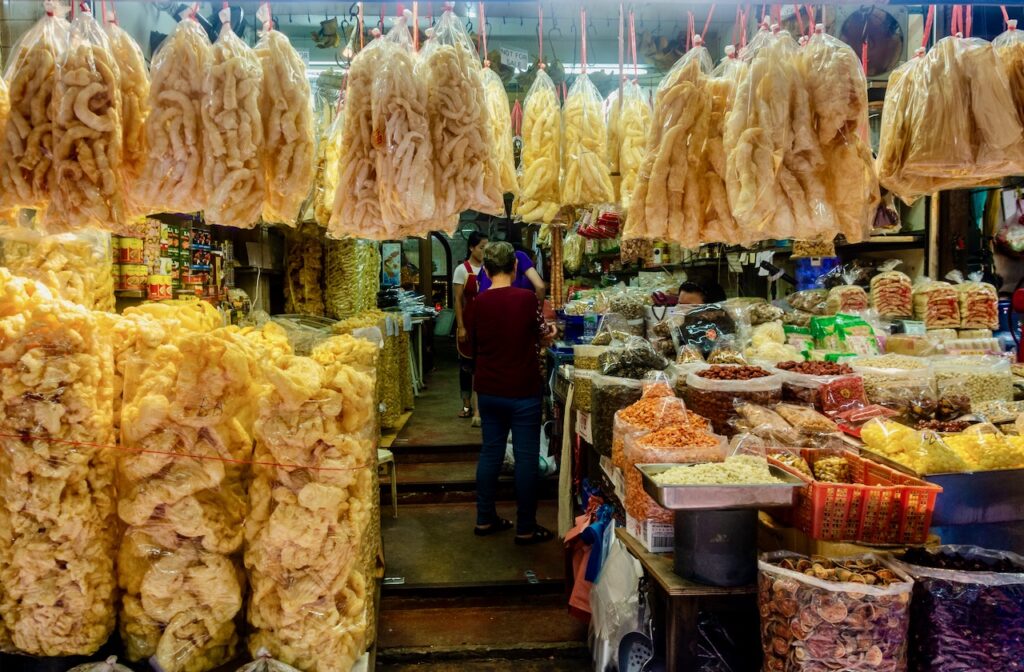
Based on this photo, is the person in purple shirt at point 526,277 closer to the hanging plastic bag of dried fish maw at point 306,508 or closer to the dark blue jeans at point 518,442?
the dark blue jeans at point 518,442

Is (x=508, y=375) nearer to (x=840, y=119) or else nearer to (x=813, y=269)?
(x=840, y=119)

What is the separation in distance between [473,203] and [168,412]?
845 millimetres

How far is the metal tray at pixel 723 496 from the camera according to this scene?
1.87 metres

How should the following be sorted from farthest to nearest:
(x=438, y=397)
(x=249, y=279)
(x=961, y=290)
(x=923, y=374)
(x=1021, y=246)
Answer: (x=438, y=397) < (x=249, y=279) < (x=1021, y=246) < (x=961, y=290) < (x=923, y=374)

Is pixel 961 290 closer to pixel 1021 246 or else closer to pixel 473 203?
pixel 1021 246

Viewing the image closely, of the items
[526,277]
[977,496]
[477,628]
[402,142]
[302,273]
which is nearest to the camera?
[402,142]

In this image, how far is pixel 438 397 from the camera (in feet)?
26.3

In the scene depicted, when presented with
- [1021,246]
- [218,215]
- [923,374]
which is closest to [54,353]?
[218,215]

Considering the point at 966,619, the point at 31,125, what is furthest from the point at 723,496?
the point at 31,125

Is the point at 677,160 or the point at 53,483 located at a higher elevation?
the point at 677,160

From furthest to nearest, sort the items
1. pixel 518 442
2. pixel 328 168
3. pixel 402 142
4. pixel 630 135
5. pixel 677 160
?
pixel 518 442
pixel 630 135
pixel 328 168
pixel 677 160
pixel 402 142

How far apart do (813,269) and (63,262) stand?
15.4ft

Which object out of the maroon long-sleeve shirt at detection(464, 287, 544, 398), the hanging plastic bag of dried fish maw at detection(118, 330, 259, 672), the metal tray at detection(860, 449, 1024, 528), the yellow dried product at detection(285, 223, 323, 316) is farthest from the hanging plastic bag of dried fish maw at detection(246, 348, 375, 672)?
the yellow dried product at detection(285, 223, 323, 316)

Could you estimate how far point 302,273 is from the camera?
6.11 metres
